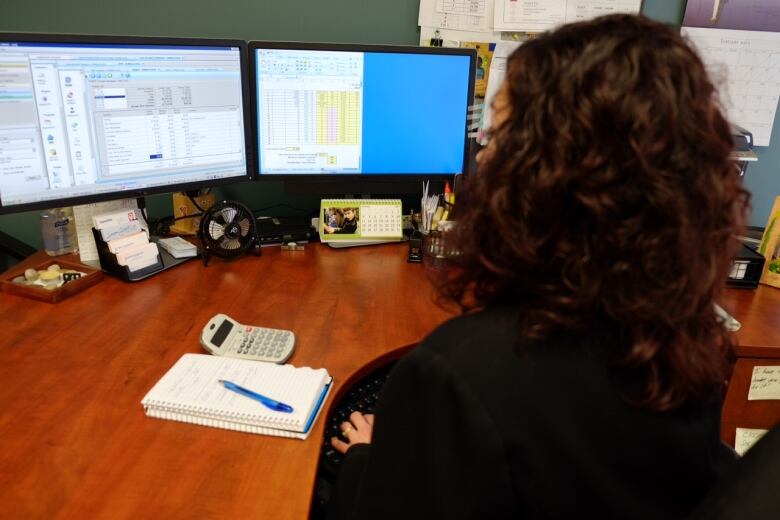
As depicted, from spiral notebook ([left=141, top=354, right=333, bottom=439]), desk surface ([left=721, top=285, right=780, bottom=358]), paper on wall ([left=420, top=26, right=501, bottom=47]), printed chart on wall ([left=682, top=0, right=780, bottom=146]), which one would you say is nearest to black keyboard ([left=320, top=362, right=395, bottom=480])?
spiral notebook ([left=141, top=354, right=333, bottom=439])

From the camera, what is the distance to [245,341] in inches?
42.5

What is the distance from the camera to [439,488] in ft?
2.02

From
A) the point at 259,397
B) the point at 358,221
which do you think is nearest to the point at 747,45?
the point at 358,221

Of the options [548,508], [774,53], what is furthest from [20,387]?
[774,53]

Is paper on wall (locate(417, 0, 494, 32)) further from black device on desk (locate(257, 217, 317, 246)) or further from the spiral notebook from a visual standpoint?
the spiral notebook

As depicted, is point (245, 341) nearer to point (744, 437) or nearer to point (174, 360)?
point (174, 360)

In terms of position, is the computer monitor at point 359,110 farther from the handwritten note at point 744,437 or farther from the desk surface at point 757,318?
the handwritten note at point 744,437

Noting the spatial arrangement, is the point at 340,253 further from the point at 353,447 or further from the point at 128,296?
the point at 353,447

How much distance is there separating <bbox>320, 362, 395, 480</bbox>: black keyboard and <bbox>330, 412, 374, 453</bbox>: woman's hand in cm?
1

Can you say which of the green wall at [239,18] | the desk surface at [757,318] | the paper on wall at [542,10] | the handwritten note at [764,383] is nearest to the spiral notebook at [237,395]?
the desk surface at [757,318]

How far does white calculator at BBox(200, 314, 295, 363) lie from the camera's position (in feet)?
3.44

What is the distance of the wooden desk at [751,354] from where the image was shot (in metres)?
1.22

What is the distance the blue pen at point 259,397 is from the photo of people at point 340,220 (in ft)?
2.46

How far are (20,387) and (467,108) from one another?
4.10ft
